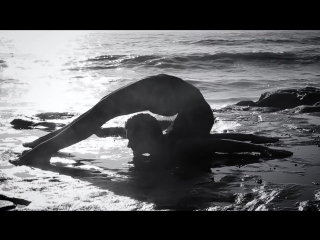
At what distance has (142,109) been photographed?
18.4 ft

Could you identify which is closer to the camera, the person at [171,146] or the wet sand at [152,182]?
the wet sand at [152,182]

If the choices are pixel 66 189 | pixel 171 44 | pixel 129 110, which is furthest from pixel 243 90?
pixel 171 44

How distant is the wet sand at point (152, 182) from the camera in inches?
161

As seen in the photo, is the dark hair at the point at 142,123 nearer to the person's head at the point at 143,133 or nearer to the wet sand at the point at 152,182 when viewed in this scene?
the person's head at the point at 143,133

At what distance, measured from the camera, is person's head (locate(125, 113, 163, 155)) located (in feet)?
17.8

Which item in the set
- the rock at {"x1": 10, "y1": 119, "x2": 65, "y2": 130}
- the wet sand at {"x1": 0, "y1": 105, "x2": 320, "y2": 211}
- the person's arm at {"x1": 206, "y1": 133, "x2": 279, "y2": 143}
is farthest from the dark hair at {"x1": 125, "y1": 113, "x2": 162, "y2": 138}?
the rock at {"x1": 10, "y1": 119, "x2": 65, "y2": 130}

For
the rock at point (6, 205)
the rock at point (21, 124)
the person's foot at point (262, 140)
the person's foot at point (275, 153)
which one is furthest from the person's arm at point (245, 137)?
the rock at point (21, 124)

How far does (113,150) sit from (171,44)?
20.2 m

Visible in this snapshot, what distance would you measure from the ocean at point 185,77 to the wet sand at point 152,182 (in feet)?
0.04

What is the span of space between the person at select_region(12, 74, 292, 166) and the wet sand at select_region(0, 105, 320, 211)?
262 millimetres

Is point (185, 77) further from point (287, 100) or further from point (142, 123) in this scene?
point (142, 123)

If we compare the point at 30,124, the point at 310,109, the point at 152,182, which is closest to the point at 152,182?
the point at 152,182

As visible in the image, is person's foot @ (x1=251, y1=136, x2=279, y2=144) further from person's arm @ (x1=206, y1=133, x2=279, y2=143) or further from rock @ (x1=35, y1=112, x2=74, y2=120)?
rock @ (x1=35, y1=112, x2=74, y2=120)

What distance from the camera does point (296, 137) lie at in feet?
22.8
